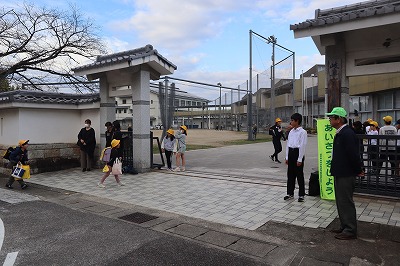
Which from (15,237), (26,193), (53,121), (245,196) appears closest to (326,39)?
(245,196)

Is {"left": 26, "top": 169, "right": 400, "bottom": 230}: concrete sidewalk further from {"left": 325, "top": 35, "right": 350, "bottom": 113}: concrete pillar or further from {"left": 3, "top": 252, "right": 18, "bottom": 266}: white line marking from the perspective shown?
{"left": 3, "top": 252, "right": 18, "bottom": 266}: white line marking

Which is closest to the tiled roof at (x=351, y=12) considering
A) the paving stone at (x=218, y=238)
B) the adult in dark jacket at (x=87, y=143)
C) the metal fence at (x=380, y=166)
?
the metal fence at (x=380, y=166)

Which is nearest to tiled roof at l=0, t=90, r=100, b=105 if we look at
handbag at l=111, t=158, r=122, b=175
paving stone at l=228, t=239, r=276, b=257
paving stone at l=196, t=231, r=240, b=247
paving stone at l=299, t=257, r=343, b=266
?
handbag at l=111, t=158, r=122, b=175

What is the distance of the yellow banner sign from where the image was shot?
21.4 ft

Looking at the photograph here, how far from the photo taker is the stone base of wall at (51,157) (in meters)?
10.7

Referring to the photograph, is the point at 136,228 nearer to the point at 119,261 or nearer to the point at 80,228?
the point at 80,228

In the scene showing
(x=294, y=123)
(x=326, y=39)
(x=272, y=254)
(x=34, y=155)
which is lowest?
(x=272, y=254)

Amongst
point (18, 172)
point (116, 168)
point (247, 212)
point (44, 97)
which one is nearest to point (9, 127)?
point (44, 97)

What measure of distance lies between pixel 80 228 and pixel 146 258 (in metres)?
1.76

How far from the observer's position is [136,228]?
5.09 meters

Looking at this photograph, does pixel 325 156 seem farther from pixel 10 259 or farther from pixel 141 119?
pixel 141 119

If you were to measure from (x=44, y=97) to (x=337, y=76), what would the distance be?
9.63m

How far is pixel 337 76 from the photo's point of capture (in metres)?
7.22

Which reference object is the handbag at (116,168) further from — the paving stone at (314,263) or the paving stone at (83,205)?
the paving stone at (314,263)
